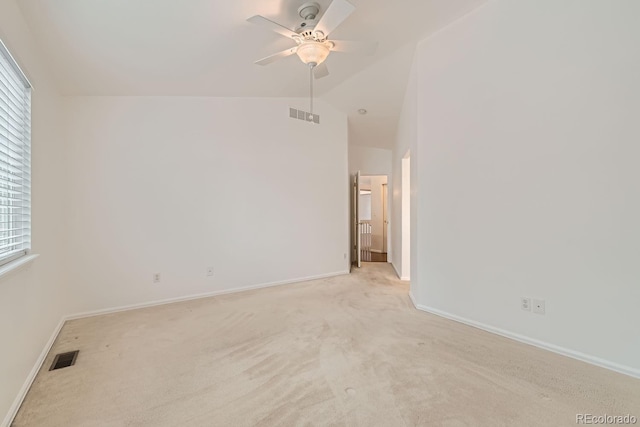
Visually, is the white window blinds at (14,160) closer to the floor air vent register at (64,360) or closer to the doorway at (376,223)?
the floor air vent register at (64,360)

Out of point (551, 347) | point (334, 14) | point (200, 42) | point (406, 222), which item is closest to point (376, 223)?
point (406, 222)

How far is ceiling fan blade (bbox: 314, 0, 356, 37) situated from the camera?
5.92 ft

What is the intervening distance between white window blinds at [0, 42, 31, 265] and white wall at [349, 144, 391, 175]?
525 centimetres

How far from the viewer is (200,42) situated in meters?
2.55

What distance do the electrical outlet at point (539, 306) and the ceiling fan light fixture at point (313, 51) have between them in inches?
107

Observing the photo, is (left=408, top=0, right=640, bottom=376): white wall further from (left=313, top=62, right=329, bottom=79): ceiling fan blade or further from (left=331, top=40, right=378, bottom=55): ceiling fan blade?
(left=313, top=62, right=329, bottom=79): ceiling fan blade

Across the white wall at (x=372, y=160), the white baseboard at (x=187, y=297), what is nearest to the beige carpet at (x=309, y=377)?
the white baseboard at (x=187, y=297)

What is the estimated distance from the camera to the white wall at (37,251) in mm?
1625

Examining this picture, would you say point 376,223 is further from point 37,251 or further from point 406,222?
point 37,251

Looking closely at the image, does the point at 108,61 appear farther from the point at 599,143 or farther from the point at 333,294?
the point at 599,143

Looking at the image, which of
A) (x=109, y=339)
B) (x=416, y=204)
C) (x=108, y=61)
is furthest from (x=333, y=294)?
(x=108, y=61)

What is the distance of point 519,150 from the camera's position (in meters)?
2.39

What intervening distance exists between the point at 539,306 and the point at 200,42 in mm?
3742

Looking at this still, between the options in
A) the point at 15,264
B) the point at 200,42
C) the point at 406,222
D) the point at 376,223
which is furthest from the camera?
the point at 376,223
